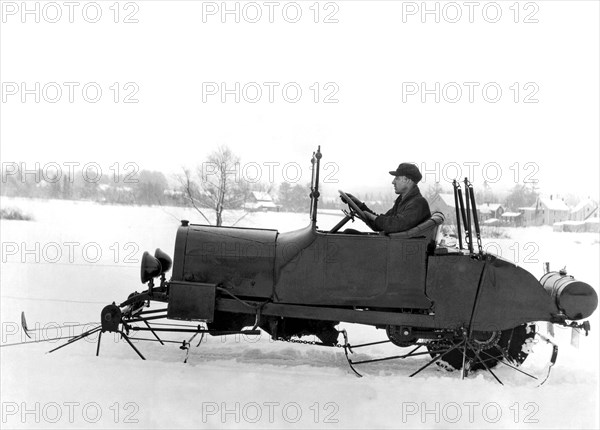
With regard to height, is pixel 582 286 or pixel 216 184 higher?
pixel 216 184

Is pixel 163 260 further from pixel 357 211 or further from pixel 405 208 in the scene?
pixel 405 208

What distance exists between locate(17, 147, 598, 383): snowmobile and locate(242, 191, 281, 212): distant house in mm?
4327

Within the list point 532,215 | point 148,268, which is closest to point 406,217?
point 148,268

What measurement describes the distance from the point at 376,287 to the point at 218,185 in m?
5.77

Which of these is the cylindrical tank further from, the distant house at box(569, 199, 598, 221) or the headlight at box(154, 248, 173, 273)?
the distant house at box(569, 199, 598, 221)

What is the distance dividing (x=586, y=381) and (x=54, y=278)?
7.88 m

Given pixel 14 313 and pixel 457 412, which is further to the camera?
pixel 14 313

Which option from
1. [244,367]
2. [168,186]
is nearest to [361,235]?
[244,367]

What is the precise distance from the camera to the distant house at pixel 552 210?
10203mm

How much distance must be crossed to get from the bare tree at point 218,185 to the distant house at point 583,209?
226 inches

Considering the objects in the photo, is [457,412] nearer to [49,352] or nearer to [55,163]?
[49,352]

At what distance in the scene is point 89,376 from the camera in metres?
5.57

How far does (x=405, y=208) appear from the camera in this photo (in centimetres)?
570

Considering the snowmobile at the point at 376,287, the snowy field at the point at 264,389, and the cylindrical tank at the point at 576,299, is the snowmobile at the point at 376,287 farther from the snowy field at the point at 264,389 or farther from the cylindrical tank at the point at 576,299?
the snowy field at the point at 264,389
